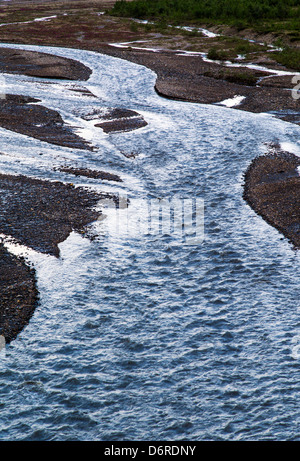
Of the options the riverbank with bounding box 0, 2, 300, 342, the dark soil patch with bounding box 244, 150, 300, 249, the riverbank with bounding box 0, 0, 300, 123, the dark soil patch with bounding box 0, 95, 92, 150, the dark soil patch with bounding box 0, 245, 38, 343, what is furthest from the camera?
the riverbank with bounding box 0, 0, 300, 123

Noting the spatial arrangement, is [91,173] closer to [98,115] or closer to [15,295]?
[15,295]

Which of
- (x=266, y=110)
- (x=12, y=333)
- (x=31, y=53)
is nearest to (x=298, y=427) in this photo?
(x=12, y=333)

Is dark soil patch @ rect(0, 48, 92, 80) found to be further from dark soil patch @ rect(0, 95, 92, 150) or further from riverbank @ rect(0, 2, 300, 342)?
dark soil patch @ rect(0, 95, 92, 150)

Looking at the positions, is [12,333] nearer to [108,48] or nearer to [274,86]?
[274,86]

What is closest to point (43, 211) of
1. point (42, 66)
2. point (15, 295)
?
point (15, 295)

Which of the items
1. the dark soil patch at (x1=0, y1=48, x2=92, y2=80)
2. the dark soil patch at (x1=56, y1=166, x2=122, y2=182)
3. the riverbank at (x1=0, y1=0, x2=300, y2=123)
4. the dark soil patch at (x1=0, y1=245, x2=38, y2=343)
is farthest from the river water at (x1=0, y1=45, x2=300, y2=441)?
the dark soil patch at (x1=0, y1=48, x2=92, y2=80)

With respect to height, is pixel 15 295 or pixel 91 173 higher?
pixel 91 173

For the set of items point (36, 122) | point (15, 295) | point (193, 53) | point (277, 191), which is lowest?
point (15, 295)

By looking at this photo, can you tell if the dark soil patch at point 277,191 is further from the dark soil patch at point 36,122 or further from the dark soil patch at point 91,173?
the dark soil patch at point 36,122
